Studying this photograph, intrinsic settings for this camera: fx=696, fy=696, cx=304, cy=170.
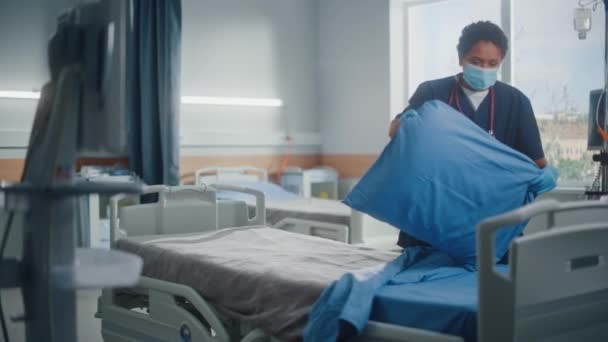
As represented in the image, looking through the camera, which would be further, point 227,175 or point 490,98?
point 227,175

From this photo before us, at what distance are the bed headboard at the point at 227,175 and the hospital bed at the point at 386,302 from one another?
1916mm

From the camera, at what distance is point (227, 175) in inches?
208

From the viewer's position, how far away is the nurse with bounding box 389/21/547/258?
247 centimetres

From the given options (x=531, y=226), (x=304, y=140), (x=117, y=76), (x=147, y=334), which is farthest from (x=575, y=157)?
(x=117, y=76)

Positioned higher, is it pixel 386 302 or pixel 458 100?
pixel 458 100

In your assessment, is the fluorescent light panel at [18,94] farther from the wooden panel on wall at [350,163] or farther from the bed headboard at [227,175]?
the wooden panel on wall at [350,163]

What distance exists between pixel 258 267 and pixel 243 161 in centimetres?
320

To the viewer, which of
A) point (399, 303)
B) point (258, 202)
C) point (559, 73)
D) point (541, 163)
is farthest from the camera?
point (559, 73)

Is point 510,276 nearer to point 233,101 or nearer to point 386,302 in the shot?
point 386,302

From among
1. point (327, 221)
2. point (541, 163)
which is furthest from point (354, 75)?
point (541, 163)

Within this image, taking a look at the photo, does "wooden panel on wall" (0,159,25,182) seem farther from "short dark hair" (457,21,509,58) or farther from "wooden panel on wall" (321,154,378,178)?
"short dark hair" (457,21,509,58)

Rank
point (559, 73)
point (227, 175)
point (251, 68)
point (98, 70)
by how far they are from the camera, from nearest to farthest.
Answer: point (98, 70) → point (559, 73) → point (227, 175) → point (251, 68)

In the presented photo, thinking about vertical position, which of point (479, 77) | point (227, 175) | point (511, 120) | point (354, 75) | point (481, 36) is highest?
point (354, 75)

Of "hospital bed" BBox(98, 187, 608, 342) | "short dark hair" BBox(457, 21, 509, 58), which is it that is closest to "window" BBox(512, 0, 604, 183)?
"short dark hair" BBox(457, 21, 509, 58)
